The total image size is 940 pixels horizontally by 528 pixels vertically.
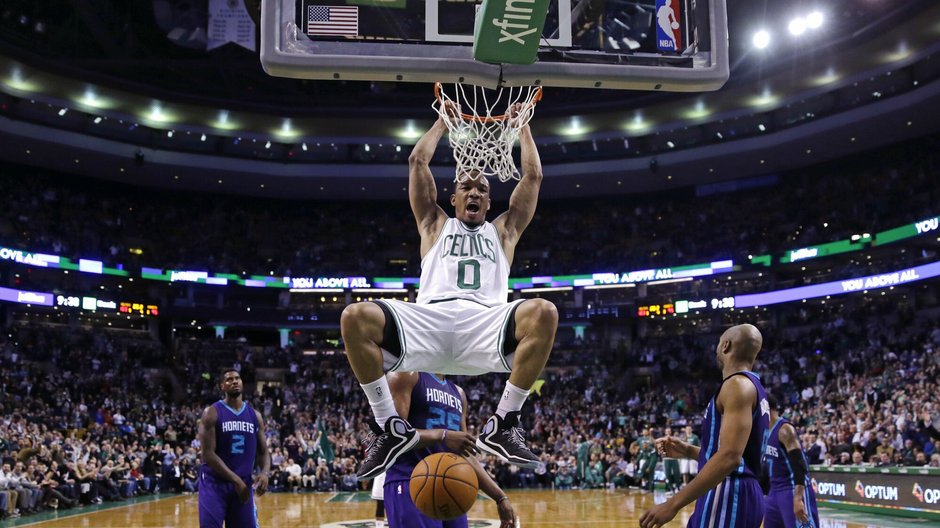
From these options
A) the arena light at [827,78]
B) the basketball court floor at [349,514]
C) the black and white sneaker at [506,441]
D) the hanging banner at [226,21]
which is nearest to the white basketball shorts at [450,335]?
the black and white sneaker at [506,441]

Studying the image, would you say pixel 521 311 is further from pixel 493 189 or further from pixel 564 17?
pixel 493 189

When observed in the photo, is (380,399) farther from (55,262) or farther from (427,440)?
(55,262)

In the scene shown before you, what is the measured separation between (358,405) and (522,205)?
2578cm

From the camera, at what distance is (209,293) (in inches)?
1519

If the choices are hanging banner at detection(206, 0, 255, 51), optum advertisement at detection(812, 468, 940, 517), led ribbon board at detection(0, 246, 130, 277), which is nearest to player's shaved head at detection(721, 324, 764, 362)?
optum advertisement at detection(812, 468, 940, 517)

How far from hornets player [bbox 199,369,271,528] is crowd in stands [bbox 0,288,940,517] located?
9.51 metres

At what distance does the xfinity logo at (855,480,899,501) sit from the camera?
1494 centimetres

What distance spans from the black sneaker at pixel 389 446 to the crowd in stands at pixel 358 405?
1262cm

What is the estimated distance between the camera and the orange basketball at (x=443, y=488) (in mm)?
4770

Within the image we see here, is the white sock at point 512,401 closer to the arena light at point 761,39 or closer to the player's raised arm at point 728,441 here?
the player's raised arm at point 728,441

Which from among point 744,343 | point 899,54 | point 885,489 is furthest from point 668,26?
point 899,54

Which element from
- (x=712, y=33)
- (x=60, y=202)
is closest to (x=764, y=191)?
(x=60, y=202)

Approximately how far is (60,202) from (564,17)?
34.4 m

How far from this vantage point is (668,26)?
5.52 metres
